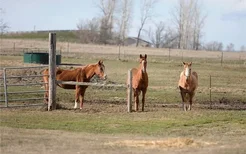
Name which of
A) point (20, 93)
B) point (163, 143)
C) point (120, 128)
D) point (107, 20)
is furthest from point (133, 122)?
point (107, 20)

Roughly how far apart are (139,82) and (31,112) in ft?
13.1

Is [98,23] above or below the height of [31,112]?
above

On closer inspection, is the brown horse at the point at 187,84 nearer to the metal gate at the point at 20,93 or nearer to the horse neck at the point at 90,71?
the horse neck at the point at 90,71

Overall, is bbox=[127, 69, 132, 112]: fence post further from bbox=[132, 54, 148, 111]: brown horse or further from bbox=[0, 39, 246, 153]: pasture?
bbox=[132, 54, 148, 111]: brown horse

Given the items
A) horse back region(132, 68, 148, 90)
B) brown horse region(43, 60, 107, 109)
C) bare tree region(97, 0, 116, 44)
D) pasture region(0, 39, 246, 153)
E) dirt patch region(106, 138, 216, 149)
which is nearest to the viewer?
pasture region(0, 39, 246, 153)

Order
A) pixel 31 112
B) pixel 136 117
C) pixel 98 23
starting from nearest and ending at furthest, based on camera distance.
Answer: pixel 136 117 → pixel 31 112 → pixel 98 23

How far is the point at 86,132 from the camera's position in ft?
42.5

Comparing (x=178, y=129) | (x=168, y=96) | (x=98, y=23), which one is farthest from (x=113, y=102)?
(x=98, y=23)

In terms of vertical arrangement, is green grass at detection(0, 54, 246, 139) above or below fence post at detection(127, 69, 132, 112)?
below

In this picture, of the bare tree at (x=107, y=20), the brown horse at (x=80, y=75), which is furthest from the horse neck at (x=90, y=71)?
the bare tree at (x=107, y=20)

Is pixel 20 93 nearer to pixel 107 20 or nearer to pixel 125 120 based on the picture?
pixel 125 120

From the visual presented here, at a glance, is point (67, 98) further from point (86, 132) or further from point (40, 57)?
point (40, 57)

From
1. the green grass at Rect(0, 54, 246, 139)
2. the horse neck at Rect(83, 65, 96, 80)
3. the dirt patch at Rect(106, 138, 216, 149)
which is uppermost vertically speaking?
the horse neck at Rect(83, 65, 96, 80)

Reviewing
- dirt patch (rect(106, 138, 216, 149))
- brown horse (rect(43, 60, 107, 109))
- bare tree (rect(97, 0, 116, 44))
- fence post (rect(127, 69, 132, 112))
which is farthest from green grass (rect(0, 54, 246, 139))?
bare tree (rect(97, 0, 116, 44))
